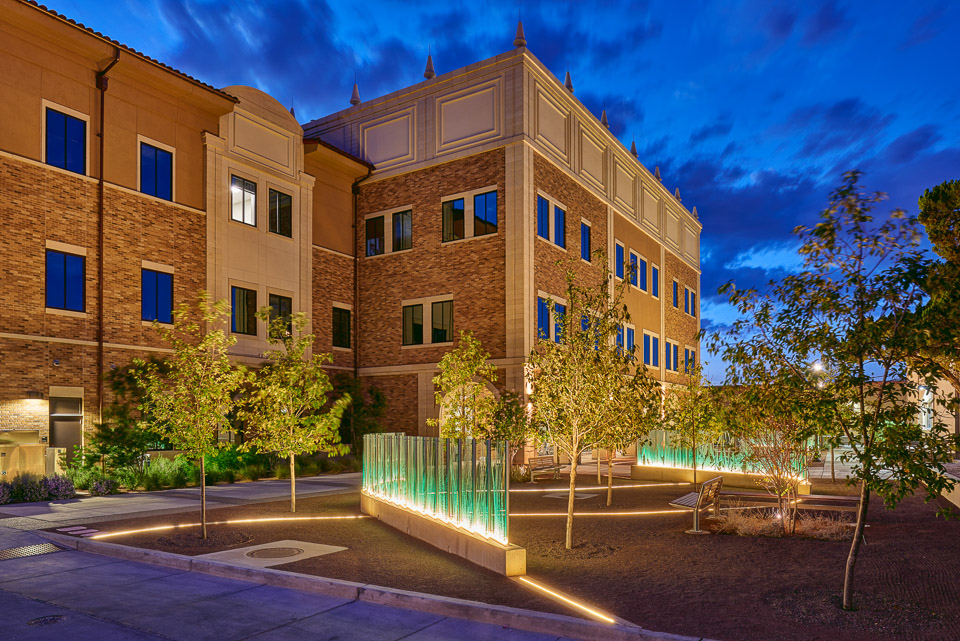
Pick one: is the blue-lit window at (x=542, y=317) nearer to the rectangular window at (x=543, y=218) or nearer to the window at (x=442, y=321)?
the rectangular window at (x=543, y=218)

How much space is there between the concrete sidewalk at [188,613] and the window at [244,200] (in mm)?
18778

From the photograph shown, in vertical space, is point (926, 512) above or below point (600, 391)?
below

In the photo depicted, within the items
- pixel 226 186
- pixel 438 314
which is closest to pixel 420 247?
pixel 438 314

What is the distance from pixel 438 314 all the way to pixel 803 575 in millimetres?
22022

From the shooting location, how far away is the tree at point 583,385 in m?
10.9

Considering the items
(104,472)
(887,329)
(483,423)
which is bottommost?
(104,472)

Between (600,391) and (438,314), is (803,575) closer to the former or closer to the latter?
(600,391)

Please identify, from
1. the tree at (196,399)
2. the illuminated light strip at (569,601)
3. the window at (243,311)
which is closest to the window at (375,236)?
the window at (243,311)

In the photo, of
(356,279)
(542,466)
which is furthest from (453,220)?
(542,466)

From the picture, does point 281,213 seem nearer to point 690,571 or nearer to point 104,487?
point 104,487

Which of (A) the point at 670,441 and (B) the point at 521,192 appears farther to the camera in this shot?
(B) the point at 521,192

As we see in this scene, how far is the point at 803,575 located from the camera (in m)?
9.16

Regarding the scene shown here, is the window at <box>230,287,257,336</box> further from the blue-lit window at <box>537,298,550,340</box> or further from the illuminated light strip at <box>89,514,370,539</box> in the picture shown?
the illuminated light strip at <box>89,514,370,539</box>

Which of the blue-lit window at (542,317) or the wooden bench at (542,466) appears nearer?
the wooden bench at (542,466)
